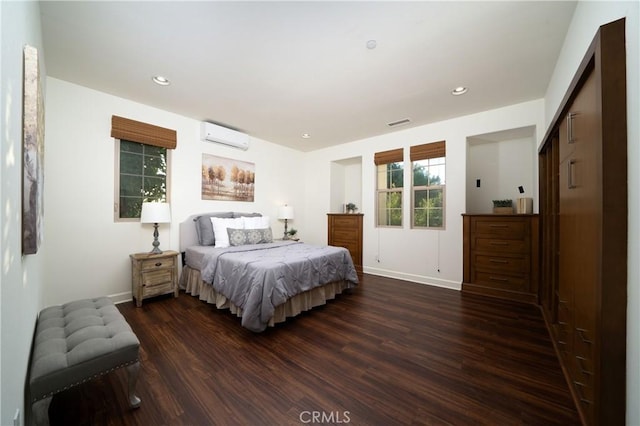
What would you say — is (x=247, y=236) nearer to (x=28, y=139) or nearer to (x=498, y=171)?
(x=28, y=139)

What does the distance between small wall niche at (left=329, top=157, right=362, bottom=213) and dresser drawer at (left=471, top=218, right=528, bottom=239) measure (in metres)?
2.40

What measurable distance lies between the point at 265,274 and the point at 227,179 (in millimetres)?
2522

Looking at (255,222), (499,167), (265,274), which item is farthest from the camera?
(255,222)

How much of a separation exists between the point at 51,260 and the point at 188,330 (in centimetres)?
182

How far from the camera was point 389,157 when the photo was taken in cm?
445

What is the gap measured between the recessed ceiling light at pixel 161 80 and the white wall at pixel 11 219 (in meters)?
1.51

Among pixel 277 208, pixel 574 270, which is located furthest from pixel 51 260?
pixel 574 270

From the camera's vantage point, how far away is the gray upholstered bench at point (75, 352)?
1153mm

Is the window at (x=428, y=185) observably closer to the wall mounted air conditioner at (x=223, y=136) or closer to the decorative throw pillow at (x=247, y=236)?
the decorative throw pillow at (x=247, y=236)

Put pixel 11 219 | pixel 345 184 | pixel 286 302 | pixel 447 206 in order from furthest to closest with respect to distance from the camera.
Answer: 1. pixel 345 184
2. pixel 447 206
3. pixel 286 302
4. pixel 11 219

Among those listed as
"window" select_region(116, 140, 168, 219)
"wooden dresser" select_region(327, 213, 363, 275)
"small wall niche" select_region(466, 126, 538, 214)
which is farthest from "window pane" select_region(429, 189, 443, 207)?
"window" select_region(116, 140, 168, 219)

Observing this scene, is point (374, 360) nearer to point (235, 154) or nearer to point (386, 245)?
point (386, 245)

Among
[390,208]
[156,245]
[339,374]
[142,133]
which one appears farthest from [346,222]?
[142,133]

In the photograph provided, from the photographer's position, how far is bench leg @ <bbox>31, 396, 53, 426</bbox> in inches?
44.5
